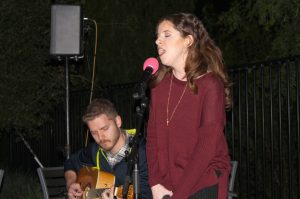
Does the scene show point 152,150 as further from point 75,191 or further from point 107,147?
point 75,191

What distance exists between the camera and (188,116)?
9.28 feet

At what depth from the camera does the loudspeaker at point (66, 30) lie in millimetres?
6785

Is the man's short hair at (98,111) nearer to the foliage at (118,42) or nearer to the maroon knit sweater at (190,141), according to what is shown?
the maroon knit sweater at (190,141)

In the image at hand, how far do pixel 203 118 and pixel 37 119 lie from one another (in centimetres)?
666

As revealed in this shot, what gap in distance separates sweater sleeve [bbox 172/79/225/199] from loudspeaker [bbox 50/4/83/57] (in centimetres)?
413

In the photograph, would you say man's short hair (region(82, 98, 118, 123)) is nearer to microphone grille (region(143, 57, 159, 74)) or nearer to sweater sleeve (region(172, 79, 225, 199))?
microphone grille (region(143, 57, 159, 74))

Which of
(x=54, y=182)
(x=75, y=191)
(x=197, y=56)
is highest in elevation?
(x=197, y=56)

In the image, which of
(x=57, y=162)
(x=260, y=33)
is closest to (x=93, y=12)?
(x=57, y=162)

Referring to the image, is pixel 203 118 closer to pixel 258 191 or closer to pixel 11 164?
pixel 258 191

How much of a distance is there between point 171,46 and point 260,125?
3.00 meters

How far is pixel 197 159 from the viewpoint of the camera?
2713mm

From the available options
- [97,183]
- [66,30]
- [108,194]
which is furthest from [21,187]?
[108,194]

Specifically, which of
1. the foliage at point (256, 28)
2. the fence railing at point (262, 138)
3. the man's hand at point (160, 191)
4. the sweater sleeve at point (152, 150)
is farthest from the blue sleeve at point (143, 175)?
the foliage at point (256, 28)

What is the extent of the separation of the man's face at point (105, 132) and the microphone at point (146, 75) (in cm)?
104
